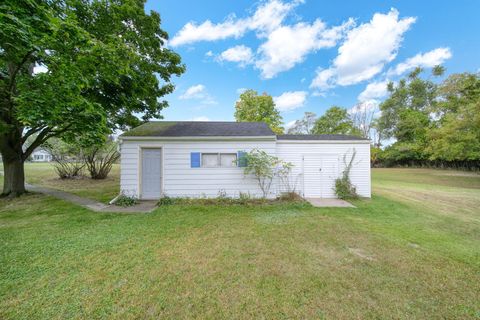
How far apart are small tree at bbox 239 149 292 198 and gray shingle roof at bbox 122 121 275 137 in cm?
86

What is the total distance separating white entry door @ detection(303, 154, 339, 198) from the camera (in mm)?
7906

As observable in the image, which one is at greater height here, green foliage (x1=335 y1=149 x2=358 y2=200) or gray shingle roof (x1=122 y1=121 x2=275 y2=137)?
gray shingle roof (x1=122 y1=121 x2=275 y2=137)

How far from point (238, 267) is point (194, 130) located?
20.5ft

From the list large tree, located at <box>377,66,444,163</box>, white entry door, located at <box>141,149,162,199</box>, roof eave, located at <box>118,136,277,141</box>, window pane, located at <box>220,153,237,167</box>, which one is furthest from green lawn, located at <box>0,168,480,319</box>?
A: large tree, located at <box>377,66,444,163</box>

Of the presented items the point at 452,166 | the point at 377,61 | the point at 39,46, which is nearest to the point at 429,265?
the point at 39,46

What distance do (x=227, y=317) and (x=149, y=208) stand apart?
5.18 metres

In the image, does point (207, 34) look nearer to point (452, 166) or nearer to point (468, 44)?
point (468, 44)

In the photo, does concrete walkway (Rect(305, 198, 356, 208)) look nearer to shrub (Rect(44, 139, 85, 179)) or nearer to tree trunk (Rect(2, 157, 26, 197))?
tree trunk (Rect(2, 157, 26, 197))

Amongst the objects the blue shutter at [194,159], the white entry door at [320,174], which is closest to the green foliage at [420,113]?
the white entry door at [320,174]

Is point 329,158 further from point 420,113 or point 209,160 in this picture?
point 420,113

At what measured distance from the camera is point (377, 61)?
17844 mm

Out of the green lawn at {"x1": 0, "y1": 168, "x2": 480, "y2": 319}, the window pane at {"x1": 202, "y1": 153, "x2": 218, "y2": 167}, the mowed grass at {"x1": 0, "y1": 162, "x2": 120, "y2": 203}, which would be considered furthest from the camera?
the mowed grass at {"x1": 0, "y1": 162, "x2": 120, "y2": 203}

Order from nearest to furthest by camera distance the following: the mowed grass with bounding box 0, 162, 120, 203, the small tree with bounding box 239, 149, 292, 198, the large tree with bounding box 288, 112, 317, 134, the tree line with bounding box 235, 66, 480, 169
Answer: the small tree with bounding box 239, 149, 292, 198 → the mowed grass with bounding box 0, 162, 120, 203 → the tree line with bounding box 235, 66, 480, 169 → the large tree with bounding box 288, 112, 317, 134

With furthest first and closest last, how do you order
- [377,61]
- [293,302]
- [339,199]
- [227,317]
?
[377,61], [339,199], [293,302], [227,317]
